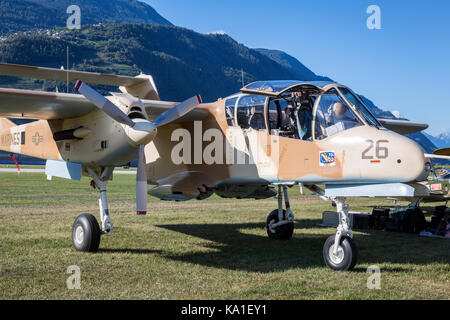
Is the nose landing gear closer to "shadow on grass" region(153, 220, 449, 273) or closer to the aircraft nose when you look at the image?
"shadow on grass" region(153, 220, 449, 273)

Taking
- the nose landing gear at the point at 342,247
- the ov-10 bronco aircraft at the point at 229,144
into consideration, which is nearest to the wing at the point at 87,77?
the ov-10 bronco aircraft at the point at 229,144

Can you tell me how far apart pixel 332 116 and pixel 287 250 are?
391cm

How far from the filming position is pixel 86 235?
31.0 feet

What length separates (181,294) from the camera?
627 centimetres

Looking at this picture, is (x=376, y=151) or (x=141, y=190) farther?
(x=141, y=190)

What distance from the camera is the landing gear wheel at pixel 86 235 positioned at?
30.9ft

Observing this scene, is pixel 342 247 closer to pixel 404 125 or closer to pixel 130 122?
pixel 130 122

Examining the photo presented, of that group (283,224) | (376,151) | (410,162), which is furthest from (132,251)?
(410,162)

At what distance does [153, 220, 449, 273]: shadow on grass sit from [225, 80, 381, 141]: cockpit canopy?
2761 mm

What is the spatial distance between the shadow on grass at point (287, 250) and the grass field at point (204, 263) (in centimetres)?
2

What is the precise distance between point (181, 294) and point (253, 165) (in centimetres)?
377
